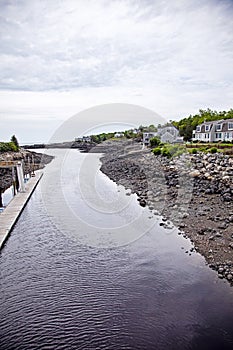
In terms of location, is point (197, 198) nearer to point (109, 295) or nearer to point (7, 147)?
point (109, 295)

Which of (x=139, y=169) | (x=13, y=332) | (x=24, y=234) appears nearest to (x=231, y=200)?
(x=24, y=234)

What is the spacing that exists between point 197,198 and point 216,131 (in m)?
29.7

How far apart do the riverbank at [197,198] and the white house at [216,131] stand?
48.1ft

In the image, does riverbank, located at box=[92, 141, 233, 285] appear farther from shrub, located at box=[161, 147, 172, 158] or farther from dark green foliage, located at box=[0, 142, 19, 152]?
dark green foliage, located at box=[0, 142, 19, 152]

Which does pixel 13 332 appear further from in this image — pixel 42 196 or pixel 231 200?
pixel 42 196

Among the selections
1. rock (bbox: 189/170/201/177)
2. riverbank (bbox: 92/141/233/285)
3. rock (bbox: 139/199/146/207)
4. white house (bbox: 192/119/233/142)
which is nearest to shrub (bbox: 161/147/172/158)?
riverbank (bbox: 92/141/233/285)

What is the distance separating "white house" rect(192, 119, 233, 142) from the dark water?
31.7 meters

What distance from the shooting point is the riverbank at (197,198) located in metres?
9.92

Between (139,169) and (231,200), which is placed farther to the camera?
(139,169)

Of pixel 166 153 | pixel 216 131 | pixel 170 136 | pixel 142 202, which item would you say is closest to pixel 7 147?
pixel 170 136

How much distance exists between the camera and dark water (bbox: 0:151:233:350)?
6.18 m

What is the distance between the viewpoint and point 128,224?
13.7 meters

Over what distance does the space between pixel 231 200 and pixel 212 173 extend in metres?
5.58

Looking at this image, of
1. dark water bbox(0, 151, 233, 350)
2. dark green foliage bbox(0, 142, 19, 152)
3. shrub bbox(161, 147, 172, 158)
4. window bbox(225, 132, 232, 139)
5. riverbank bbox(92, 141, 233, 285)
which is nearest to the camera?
dark water bbox(0, 151, 233, 350)
